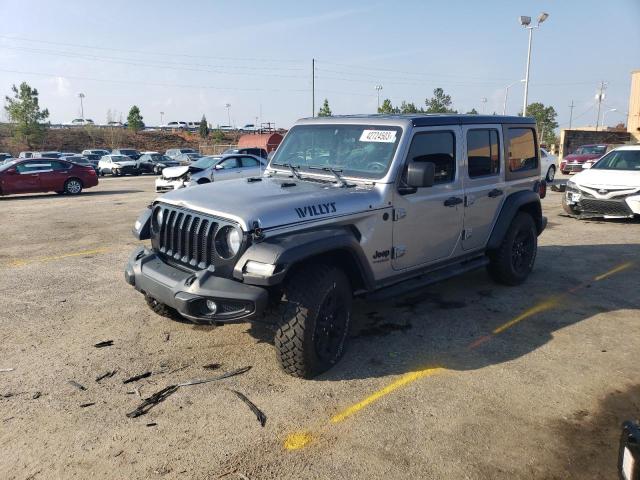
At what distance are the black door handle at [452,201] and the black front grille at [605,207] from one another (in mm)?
6811

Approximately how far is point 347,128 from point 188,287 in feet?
7.30

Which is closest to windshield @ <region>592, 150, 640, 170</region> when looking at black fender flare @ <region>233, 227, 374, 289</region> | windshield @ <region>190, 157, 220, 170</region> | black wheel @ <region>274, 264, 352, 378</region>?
black fender flare @ <region>233, 227, 374, 289</region>

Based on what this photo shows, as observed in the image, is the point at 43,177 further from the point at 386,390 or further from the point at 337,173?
the point at 386,390

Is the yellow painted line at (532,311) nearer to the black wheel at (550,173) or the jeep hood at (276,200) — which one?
the jeep hood at (276,200)

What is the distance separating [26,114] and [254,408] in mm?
59359

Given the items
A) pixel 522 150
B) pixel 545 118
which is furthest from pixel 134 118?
pixel 522 150

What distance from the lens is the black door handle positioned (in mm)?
4898

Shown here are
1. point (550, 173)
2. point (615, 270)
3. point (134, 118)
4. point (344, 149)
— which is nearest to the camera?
point (344, 149)

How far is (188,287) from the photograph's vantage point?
140 inches

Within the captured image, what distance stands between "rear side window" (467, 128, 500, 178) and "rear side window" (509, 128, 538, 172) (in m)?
0.35

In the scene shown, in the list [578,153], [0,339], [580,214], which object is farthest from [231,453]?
[578,153]

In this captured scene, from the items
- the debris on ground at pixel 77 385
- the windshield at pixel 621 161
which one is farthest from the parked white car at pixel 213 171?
the debris on ground at pixel 77 385

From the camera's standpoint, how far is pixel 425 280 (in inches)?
187

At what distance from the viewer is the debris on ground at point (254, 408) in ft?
10.9
